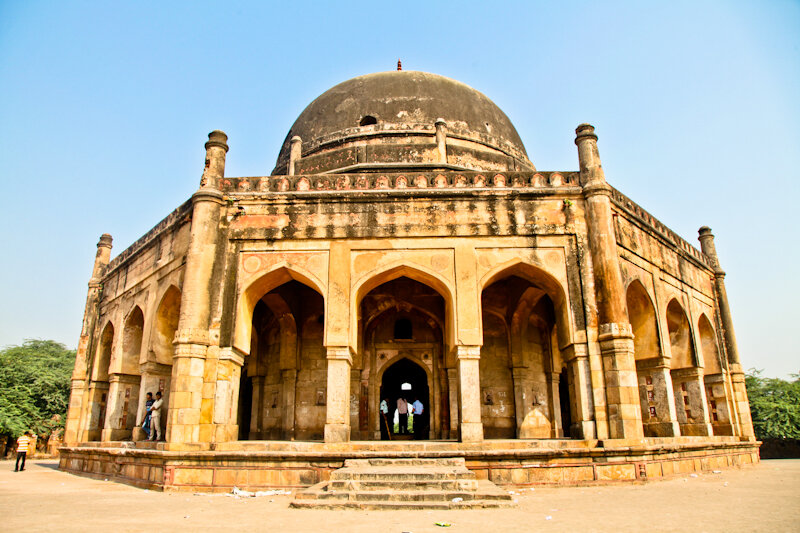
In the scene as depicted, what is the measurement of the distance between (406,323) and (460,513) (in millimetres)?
7370

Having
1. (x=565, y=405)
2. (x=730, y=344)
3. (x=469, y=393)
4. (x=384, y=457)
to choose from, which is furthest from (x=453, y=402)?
(x=730, y=344)

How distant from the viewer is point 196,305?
9734 mm

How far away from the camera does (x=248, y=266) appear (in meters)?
10.2

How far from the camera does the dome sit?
44.9 ft

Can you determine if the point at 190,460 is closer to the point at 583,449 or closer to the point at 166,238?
the point at 166,238

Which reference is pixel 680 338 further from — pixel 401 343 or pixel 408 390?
pixel 408 390

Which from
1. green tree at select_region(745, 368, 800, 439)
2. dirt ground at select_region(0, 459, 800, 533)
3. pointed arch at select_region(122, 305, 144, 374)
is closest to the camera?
dirt ground at select_region(0, 459, 800, 533)

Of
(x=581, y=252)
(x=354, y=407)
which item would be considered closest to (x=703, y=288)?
(x=581, y=252)

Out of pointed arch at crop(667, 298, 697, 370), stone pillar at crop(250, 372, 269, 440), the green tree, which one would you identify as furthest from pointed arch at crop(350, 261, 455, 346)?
the green tree

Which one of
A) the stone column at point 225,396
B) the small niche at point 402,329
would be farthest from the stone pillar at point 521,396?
the stone column at point 225,396

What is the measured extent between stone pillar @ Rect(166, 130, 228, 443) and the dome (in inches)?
146

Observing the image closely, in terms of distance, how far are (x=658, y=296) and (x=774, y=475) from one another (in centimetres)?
391

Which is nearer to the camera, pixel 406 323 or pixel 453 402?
pixel 453 402

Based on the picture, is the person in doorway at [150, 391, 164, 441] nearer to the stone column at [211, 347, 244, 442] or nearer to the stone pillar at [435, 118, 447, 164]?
the stone column at [211, 347, 244, 442]
